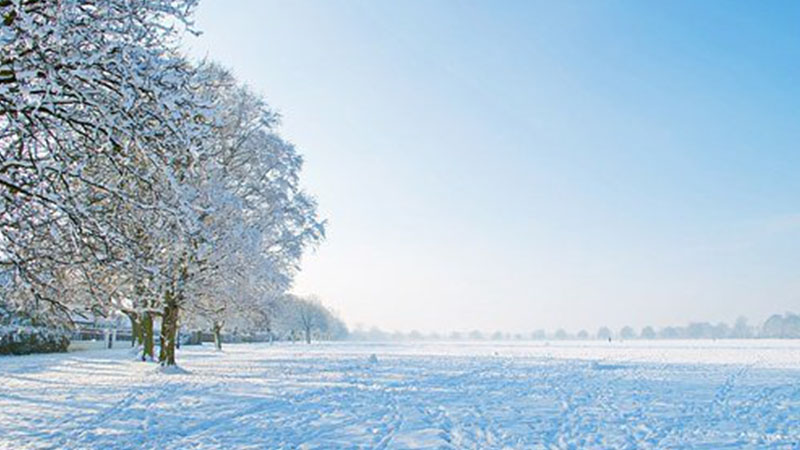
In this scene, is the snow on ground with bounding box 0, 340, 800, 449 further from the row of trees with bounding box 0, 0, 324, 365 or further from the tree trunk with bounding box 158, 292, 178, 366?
the row of trees with bounding box 0, 0, 324, 365

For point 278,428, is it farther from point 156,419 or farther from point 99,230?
point 99,230

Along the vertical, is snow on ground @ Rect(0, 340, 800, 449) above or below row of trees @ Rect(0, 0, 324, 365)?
below

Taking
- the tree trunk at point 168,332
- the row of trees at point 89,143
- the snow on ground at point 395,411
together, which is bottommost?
the snow on ground at point 395,411

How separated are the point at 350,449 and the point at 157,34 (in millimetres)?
6803

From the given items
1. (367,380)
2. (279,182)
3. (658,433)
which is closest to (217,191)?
(279,182)

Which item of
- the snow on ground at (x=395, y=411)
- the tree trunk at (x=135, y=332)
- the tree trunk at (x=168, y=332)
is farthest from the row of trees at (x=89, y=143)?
the tree trunk at (x=135, y=332)

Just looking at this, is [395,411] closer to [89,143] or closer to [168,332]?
[89,143]

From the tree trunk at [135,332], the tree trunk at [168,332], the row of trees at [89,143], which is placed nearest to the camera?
the row of trees at [89,143]

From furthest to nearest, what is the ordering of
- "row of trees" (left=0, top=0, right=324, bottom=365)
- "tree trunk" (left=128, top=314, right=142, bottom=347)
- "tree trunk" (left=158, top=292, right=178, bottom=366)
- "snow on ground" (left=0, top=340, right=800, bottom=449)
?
1. "tree trunk" (left=128, top=314, right=142, bottom=347)
2. "tree trunk" (left=158, top=292, right=178, bottom=366)
3. "snow on ground" (left=0, top=340, right=800, bottom=449)
4. "row of trees" (left=0, top=0, right=324, bottom=365)

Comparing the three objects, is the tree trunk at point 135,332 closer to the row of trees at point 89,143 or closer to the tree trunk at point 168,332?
the tree trunk at point 168,332

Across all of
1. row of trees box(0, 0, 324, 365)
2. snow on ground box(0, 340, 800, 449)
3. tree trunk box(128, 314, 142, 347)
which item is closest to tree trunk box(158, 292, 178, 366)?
snow on ground box(0, 340, 800, 449)

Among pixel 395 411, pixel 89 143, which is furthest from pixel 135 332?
pixel 89 143

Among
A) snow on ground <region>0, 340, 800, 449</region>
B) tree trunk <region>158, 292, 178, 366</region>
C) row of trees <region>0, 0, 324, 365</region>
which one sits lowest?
snow on ground <region>0, 340, 800, 449</region>

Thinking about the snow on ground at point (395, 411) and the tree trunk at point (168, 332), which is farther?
the tree trunk at point (168, 332)
